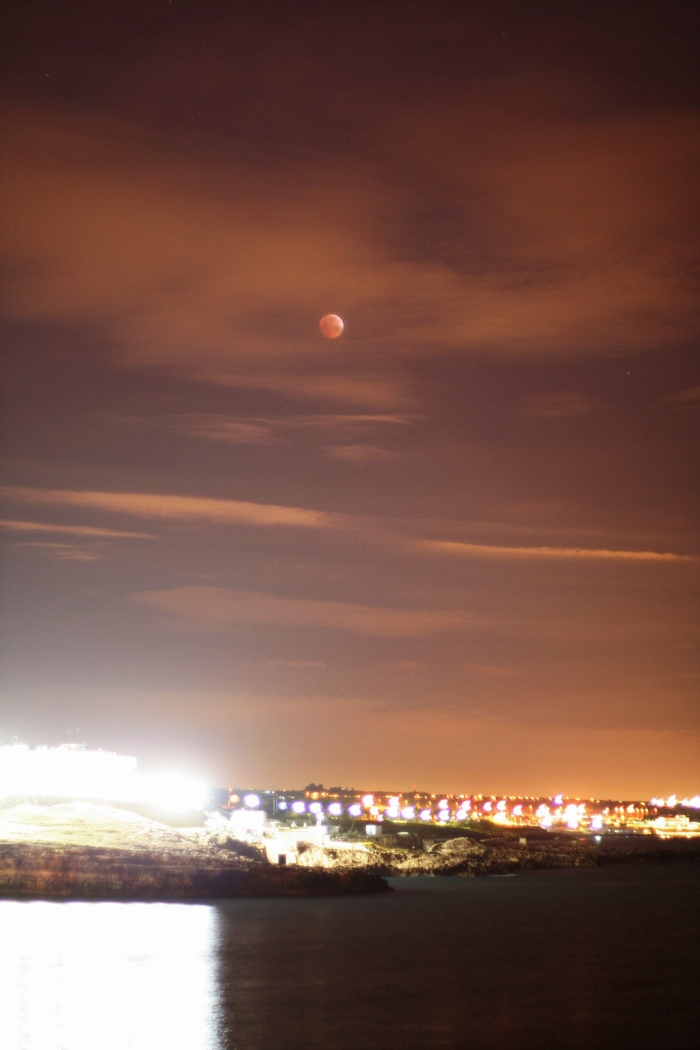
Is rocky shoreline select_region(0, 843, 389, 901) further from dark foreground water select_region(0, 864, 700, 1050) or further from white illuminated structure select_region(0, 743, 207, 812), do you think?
white illuminated structure select_region(0, 743, 207, 812)

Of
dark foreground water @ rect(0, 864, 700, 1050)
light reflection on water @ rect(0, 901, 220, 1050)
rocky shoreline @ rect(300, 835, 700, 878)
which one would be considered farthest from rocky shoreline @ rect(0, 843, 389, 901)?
rocky shoreline @ rect(300, 835, 700, 878)

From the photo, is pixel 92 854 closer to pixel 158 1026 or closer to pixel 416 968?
pixel 416 968

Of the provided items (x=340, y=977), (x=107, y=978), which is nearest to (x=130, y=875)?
(x=107, y=978)

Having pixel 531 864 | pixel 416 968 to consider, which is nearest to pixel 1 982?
pixel 416 968

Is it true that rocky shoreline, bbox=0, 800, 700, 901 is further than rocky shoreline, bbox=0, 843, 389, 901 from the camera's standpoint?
Yes

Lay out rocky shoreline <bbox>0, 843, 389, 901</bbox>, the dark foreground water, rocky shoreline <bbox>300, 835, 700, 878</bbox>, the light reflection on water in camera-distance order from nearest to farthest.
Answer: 1. the light reflection on water
2. the dark foreground water
3. rocky shoreline <bbox>0, 843, 389, 901</bbox>
4. rocky shoreline <bbox>300, 835, 700, 878</bbox>
